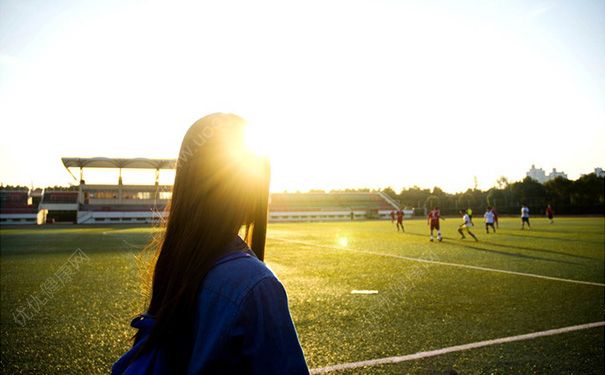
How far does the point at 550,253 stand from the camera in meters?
13.8

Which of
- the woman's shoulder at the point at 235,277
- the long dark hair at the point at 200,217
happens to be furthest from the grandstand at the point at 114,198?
the woman's shoulder at the point at 235,277

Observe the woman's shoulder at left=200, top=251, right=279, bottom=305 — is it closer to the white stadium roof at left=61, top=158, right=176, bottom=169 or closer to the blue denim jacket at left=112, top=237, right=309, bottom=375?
the blue denim jacket at left=112, top=237, right=309, bottom=375

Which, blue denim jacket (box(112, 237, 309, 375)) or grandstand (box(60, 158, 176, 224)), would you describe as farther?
grandstand (box(60, 158, 176, 224))

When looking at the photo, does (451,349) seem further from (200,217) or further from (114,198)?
(114,198)

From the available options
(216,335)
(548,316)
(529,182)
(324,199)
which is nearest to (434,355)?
(548,316)

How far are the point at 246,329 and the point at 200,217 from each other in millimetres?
436

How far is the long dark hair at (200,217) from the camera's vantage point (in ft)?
4.06

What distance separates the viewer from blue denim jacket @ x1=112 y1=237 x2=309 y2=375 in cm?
109

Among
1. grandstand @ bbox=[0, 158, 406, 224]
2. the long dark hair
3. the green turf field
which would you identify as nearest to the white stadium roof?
grandstand @ bbox=[0, 158, 406, 224]

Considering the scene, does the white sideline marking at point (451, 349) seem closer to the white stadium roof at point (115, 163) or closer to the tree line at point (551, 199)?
the tree line at point (551, 199)

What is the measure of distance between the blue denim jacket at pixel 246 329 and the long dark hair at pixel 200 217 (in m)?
0.11

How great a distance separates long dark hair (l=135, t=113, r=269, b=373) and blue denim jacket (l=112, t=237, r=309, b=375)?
0.11 meters

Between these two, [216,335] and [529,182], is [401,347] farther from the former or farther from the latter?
[529,182]

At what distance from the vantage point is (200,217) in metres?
1.34
